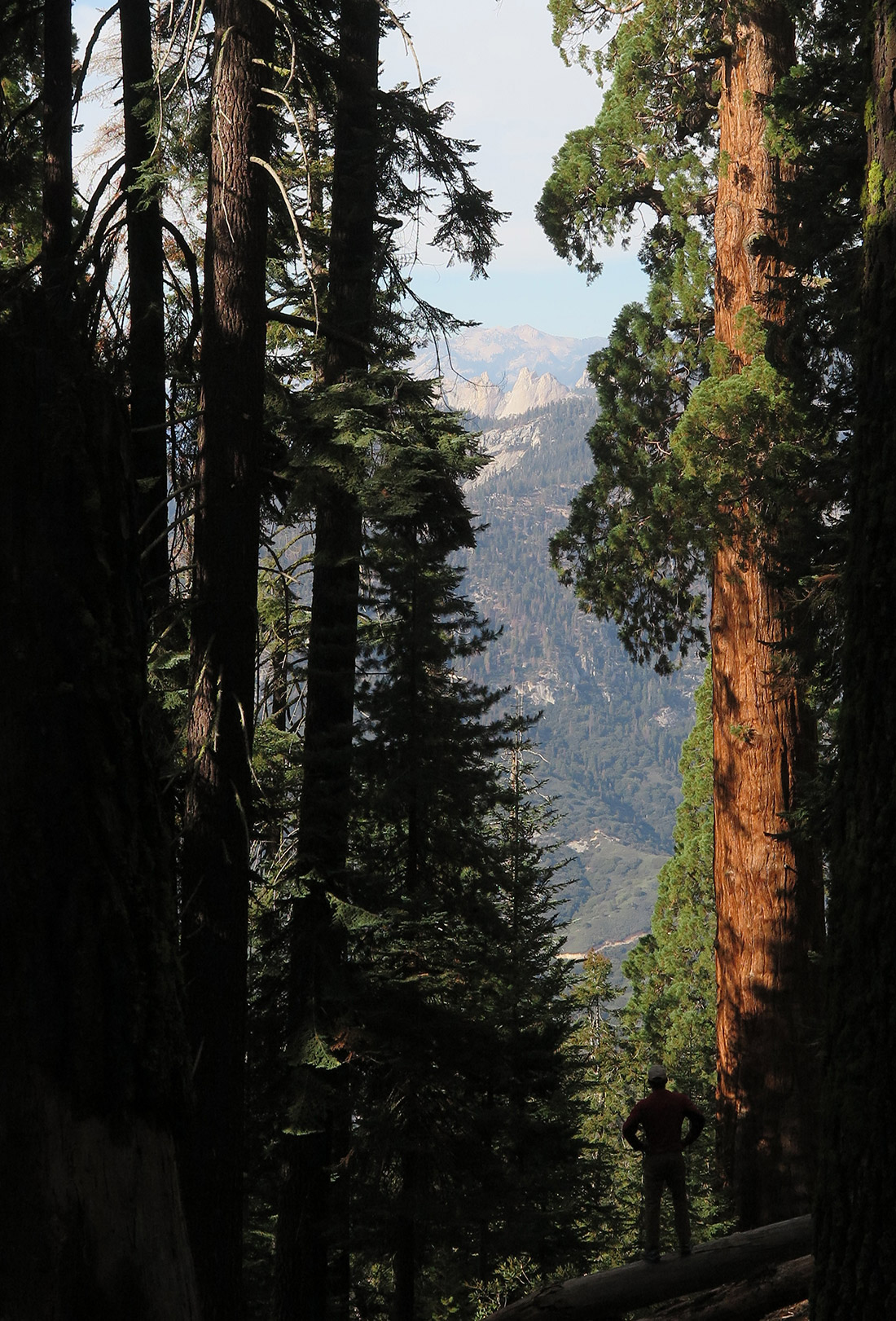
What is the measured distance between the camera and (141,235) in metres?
7.18

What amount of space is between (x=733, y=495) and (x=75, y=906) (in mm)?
7307

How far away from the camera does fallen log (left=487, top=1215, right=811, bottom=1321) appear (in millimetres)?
5285

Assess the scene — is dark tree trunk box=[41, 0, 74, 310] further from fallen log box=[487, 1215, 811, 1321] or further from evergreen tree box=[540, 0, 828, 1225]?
fallen log box=[487, 1215, 811, 1321]

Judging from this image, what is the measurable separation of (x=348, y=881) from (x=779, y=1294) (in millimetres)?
3947

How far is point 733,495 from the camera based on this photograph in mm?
8516

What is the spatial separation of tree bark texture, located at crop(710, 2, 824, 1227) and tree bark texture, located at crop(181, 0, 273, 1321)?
3.85 meters

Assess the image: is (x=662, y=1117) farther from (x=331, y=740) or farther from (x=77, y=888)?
(x=77, y=888)

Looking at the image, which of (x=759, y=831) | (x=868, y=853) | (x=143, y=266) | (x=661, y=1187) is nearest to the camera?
(x=868, y=853)

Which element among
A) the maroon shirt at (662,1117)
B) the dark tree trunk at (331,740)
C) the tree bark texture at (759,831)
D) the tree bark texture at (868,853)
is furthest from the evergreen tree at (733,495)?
the tree bark texture at (868,853)

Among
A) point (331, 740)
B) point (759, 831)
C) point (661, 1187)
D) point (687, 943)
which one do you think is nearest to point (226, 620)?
point (331, 740)

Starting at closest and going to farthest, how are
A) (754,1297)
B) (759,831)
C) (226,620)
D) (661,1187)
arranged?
1. (754,1297)
2. (226,620)
3. (661,1187)
4. (759,831)

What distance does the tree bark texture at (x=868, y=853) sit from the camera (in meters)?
2.96

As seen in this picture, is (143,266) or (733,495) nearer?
(143,266)

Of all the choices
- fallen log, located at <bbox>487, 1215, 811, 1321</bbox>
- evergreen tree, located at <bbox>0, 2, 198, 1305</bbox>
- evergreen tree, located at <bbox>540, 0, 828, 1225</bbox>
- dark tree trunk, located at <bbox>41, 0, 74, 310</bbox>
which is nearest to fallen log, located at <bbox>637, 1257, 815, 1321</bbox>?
fallen log, located at <bbox>487, 1215, 811, 1321</bbox>
